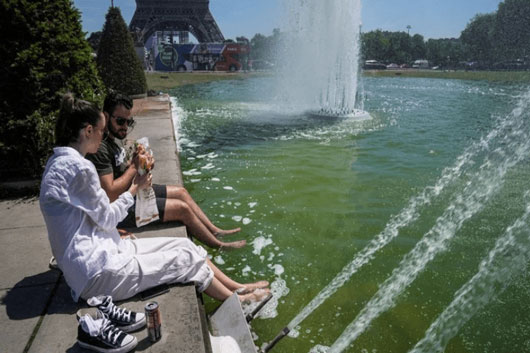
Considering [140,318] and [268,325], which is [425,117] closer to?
[268,325]

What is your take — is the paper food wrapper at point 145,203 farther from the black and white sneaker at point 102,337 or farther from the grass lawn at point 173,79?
the grass lawn at point 173,79

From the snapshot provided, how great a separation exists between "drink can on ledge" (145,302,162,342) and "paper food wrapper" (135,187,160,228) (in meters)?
1.35

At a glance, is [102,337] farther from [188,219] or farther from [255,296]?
[188,219]

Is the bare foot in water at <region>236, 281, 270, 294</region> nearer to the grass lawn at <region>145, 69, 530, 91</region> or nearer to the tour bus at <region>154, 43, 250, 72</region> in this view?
the grass lawn at <region>145, 69, 530, 91</region>

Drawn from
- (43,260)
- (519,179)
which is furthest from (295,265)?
(519,179)

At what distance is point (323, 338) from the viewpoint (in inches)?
135

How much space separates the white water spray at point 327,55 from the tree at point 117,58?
23.3 feet

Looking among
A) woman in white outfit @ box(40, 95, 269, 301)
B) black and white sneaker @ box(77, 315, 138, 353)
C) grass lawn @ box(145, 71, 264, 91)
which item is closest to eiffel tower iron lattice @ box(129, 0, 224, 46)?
grass lawn @ box(145, 71, 264, 91)

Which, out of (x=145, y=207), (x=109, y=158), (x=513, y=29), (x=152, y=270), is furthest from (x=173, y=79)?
(x=513, y=29)

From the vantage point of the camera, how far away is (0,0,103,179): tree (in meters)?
5.26

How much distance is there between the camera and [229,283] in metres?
3.65

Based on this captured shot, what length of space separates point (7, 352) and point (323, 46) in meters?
16.2

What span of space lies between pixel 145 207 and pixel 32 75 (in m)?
3.11

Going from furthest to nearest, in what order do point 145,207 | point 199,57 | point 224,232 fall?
point 199,57, point 224,232, point 145,207
